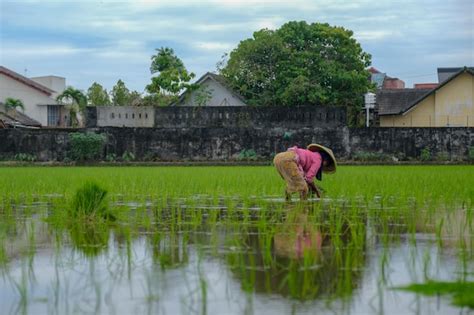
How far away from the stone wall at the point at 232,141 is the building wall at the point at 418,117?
819cm

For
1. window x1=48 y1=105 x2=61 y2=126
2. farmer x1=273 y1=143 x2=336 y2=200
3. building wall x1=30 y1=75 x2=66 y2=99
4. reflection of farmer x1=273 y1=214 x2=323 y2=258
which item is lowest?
reflection of farmer x1=273 y1=214 x2=323 y2=258

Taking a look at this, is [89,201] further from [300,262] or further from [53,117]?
[53,117]

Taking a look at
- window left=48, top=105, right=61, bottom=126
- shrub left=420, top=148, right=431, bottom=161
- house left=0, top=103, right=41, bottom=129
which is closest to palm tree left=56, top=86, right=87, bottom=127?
house left=0, top=103, right=41, bottom=129

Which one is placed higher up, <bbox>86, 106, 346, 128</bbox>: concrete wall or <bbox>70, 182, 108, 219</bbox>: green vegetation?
<bbox>86, 106, 346, 128</bbox>: concrete wall

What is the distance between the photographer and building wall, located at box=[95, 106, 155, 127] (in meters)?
31.5

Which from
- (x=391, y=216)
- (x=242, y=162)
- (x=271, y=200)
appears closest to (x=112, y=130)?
(x=242, y=162)

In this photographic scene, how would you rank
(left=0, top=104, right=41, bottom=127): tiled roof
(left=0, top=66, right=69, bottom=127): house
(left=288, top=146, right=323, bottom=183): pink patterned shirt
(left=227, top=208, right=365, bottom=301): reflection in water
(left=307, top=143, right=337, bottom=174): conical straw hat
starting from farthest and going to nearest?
(left=0, top=66, right=69, bottom=127): house
(left=0, top=104, right=41, bottom=127): tiled roof
(left=307, top=143, right=337, bottom=174): conical straw hat
(left=288, top=146, right=323, bottom=183): pink patterned shirt
(left=227, top=208, right=365, bottom=301): reflection in water

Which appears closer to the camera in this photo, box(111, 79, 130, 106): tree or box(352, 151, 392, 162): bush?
box(352, 151, 392, 162): bush

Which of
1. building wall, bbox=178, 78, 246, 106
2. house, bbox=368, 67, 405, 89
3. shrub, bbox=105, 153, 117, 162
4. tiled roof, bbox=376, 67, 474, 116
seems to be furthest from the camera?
house, bbox=368, 67, 405, 89

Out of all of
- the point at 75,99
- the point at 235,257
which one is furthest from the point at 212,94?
the point at 235,257

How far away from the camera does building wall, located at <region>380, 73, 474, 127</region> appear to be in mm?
34781

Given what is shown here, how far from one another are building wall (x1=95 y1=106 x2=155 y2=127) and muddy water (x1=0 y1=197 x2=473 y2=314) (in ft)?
80.9

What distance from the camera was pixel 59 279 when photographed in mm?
4242

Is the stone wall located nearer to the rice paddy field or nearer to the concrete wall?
the concrete wall
